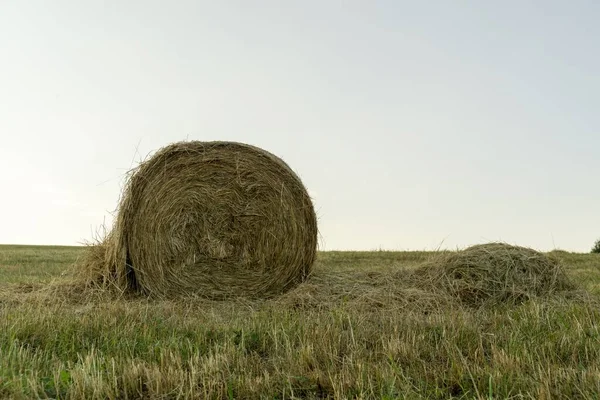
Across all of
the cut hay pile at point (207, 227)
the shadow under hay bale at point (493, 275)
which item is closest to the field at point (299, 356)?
the shadow under hay bale at point (493, 275)

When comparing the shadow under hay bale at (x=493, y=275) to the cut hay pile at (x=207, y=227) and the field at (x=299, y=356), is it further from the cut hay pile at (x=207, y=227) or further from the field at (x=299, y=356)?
the cut hay pile at (x=207, y=227)

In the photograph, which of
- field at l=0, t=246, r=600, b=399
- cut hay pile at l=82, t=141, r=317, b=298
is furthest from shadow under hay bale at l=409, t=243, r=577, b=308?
cut hay pile at l=82, t=141, r=317, b=298

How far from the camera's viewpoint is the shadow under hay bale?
6738 millimetres

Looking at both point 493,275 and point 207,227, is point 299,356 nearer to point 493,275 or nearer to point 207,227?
point 493,275

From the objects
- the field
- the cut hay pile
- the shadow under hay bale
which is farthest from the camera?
the cut hay pile

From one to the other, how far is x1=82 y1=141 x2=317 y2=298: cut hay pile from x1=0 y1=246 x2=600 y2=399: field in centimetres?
171

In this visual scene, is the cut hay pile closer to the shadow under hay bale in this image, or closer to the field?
the field

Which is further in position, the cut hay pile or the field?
the cut hay pile

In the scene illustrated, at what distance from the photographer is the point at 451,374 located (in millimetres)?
3000

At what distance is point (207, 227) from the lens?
24.8ft

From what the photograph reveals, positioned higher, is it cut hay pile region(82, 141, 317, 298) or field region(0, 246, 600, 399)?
cut hay pile region(82, 141, 317, 298)

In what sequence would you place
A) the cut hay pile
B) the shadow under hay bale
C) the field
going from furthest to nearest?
the cut hay pile
the shadow under hay bale
the field

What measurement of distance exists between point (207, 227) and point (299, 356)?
4434 millimetres

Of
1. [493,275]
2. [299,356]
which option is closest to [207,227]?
[493,275]
